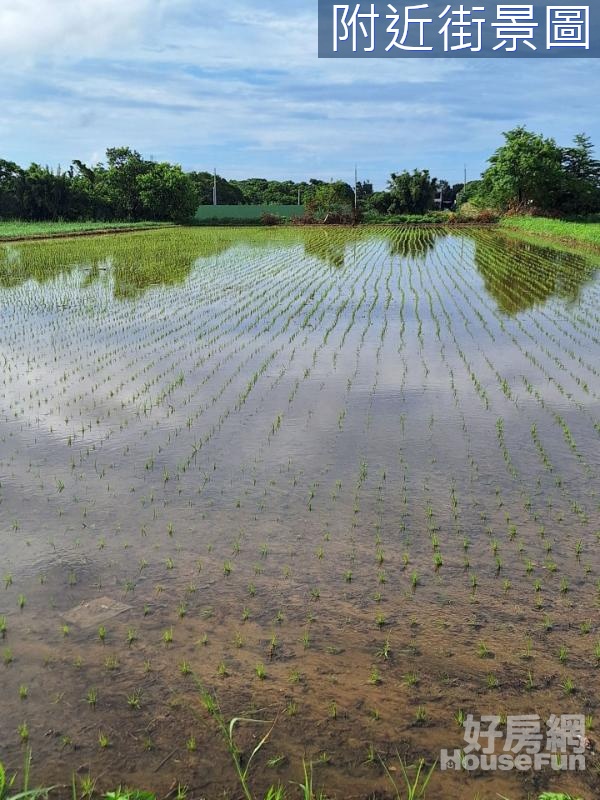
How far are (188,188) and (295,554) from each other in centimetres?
4552

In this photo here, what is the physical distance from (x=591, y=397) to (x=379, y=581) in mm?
4183

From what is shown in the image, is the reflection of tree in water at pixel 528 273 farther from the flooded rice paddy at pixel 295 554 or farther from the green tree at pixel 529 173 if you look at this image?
the green tree at pixel 529 173

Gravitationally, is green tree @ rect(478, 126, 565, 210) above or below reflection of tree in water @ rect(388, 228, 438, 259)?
above

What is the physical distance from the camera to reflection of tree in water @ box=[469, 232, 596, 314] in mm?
13445

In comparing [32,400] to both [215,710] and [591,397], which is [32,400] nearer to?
[215,710]

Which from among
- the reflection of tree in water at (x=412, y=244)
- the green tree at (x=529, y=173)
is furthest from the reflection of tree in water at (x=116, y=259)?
the green tree at (x=529, y=173)

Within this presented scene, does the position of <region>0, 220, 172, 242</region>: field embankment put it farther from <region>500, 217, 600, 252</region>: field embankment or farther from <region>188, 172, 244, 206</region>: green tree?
<region>188, 172, 244, 206</region>: green tree

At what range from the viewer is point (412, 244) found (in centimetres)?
2906

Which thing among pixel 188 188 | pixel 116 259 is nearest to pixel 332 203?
pixel 188 188

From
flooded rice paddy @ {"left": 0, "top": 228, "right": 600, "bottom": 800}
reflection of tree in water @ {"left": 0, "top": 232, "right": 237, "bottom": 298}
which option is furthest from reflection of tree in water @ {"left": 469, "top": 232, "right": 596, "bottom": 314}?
reflection of tree in water @ {"left": 0, "top": 232, "right": 237, "bottom": 298}

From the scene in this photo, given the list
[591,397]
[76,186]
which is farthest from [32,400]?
[76,186]

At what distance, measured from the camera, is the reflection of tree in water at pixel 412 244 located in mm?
24453

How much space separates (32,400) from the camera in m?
6.80

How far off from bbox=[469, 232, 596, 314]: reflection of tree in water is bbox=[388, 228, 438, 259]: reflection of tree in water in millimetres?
2087
